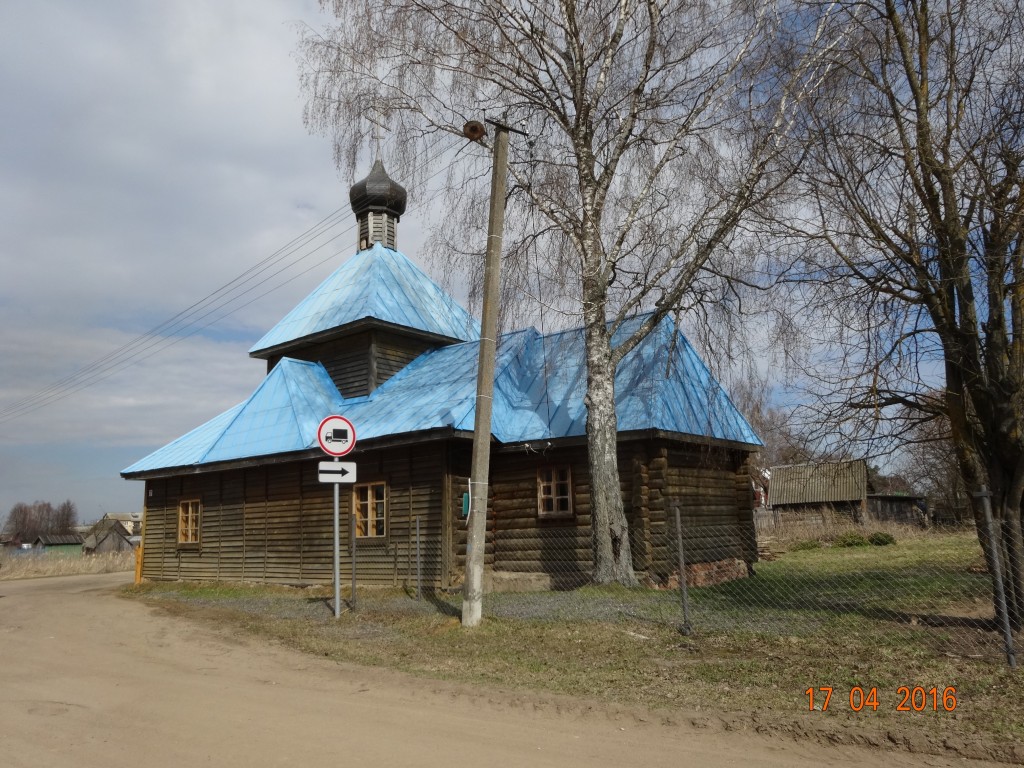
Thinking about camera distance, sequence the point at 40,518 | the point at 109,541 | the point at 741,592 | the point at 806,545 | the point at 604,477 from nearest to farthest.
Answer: the point at 604,477
the point at 741,592
the point at 806,545
the point at 109,541
the point at 40,518

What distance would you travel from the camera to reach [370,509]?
17.0 m

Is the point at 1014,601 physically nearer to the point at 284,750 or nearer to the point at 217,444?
the point at 284,750

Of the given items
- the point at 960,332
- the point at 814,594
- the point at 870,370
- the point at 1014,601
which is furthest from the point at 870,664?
the point at 814,594

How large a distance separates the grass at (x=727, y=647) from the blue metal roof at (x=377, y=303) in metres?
8.11

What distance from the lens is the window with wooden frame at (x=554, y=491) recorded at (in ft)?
52.0

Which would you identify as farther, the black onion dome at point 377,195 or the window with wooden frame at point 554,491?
the black onion dome at point 377,195

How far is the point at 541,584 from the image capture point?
1537 centimetres

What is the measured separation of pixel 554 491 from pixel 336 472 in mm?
5851

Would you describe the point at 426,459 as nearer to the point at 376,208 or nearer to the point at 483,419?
the point at 483,419

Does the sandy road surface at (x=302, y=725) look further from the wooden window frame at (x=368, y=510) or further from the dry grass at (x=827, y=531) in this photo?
the dry grass at (x=827, y=531)

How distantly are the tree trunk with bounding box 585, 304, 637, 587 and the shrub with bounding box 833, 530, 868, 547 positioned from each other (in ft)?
66.0

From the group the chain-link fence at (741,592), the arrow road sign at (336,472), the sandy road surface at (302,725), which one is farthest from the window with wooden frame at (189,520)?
the sandy road surface at (302,725)

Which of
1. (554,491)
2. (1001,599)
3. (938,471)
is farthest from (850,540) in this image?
(1001,599)
